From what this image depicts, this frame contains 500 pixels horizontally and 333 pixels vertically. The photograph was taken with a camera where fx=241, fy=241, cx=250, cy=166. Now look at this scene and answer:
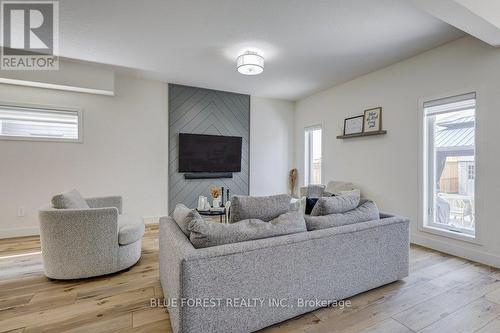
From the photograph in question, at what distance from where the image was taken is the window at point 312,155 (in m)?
5.53

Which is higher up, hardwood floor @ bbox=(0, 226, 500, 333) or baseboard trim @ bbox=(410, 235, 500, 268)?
baseboard trim @ bbox=(410, 235, 500, 268)

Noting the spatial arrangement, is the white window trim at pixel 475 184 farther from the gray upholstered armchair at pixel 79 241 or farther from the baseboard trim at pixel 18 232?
the baseboard trim at pixel 18 232

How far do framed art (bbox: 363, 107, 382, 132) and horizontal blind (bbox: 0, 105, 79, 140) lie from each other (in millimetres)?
4919

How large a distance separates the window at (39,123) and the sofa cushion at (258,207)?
3.63 metres

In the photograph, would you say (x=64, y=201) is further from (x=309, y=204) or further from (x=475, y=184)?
(x=475, y=184)

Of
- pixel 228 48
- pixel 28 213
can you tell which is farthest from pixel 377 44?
pixel 28 213

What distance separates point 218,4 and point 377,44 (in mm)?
2122

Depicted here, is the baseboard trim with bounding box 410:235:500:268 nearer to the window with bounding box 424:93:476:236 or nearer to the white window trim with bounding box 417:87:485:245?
the white window trim with bounding box 417:87:485:245

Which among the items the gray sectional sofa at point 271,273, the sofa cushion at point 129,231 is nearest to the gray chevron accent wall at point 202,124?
the sofa cushion at point 129,231

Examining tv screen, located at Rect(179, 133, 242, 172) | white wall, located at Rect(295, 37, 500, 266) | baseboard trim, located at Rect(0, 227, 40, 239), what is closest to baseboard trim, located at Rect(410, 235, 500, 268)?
white wall, located at Rect(295, 37, 500, 266)

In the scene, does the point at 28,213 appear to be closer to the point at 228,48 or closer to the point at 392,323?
the point at 228,48

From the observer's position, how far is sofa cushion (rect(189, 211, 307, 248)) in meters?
1.55

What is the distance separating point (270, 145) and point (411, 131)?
296 cm

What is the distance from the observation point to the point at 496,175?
2680mm
